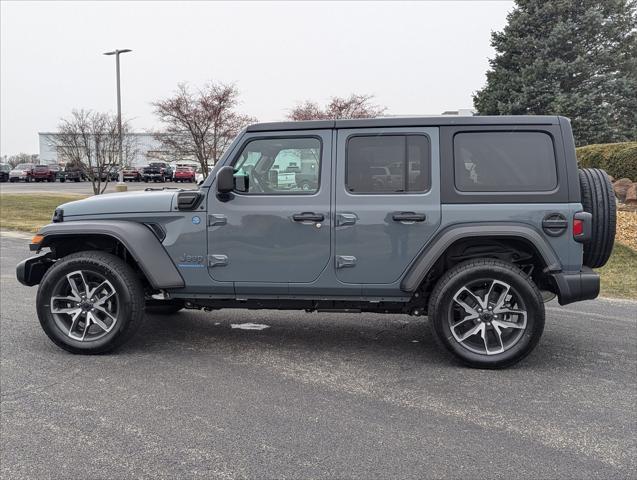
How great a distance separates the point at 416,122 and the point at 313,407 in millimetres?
2326

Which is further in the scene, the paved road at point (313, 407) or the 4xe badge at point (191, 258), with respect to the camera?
the 4xe badge at point (191, 258)

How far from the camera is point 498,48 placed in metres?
21.7

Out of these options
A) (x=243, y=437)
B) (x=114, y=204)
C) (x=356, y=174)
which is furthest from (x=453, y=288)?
(x=114, y=204)

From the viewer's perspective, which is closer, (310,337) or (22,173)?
(310,337)

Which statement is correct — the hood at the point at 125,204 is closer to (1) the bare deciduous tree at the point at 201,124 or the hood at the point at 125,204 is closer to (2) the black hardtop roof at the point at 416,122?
(2) the black hardtop roof at the point at 416,122

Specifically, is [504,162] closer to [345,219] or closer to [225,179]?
[345,219]

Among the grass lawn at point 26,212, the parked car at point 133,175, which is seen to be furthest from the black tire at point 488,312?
the parked car at point 133,175

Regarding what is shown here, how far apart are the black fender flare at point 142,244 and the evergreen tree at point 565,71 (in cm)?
1766

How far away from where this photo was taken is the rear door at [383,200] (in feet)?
14.8

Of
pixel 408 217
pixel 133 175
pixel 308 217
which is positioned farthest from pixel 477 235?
pixel 133 175

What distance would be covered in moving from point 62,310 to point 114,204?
3.24ft

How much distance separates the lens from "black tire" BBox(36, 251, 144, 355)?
187 inches

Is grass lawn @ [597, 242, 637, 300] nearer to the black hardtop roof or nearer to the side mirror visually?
the black hardtop roof

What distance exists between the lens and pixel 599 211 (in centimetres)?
448
